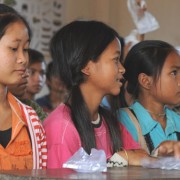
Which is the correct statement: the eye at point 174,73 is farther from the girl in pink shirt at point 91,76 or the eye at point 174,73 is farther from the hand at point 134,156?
the hand at point 134,156

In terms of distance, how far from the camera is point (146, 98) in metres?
2.07

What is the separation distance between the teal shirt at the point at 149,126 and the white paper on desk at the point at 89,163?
67 cm

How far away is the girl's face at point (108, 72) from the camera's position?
5.76 ft

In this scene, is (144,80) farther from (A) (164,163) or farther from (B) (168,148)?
(A) (164,163)

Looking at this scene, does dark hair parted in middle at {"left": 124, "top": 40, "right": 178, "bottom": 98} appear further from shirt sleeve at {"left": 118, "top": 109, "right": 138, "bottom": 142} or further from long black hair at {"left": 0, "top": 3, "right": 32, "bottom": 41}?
long black hair at {"left": 0, "top": 3, "right": 32, "bottom": 41}

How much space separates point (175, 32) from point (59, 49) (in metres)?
2.52

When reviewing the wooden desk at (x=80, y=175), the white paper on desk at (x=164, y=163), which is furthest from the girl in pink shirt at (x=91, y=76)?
the wooden desk at (x=80, y=175)

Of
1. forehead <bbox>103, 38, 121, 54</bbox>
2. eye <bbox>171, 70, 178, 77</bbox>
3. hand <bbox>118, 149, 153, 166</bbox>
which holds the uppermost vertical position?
forehead <bbox>103, 38, 121, 54</bbox>

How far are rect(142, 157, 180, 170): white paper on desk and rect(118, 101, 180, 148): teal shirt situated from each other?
522 mm

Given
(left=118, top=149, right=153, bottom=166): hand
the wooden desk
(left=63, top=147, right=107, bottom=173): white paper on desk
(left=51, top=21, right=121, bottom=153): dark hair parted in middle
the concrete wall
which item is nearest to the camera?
the wooden desk

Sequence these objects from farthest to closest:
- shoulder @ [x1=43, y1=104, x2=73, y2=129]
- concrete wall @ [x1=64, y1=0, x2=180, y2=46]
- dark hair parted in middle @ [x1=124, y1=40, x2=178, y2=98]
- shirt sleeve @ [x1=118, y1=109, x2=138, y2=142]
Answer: concrete wall @ [x1=64, y1=0, x2=180, y2=46] < dark hair parted in middle @ [x1=124, y1=40, x2=178, y2=98] < shirt sleeve @ [x1=118, y1=109, x2=138, y2=142] < shoulder @ [x1=43, y1=104, x2=73, y2=129]

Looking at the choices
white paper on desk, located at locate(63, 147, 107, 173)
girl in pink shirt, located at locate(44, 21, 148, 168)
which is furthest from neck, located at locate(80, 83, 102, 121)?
white paper on desk, located at locate(63, 147, 107, 173)

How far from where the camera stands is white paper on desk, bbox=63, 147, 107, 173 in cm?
118

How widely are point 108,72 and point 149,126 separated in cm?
31
